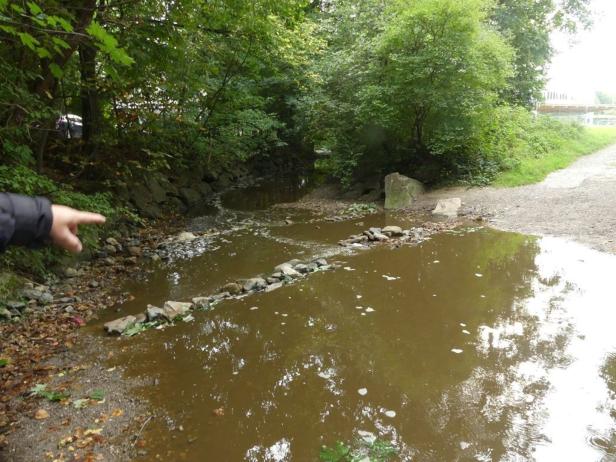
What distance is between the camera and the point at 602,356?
377 centimetres

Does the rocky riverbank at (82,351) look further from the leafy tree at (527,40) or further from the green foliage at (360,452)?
the leafy tree at (527,40)

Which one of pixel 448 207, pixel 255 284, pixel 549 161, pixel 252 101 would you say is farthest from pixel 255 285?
pixel 549 161

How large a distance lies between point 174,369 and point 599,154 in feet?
58.8

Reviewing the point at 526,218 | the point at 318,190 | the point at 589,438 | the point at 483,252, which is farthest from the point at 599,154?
the point at 589,438

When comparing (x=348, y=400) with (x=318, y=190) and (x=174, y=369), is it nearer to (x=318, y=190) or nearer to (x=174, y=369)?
(x=174, y=369)

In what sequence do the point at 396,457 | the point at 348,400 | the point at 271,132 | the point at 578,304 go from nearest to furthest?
the point at 396,457 < the point at 348,400 < the point at 578,304 < the point at 271,132

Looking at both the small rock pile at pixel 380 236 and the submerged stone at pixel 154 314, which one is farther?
the small rock pile at pixel 380 236

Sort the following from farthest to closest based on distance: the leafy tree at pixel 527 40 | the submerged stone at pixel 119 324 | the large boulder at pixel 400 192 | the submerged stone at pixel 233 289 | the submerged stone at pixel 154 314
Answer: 1. the leafy tree at pixel 527 40
2. the large boulder at pixel 400 192
3. the submerged stone at pixel 233 289
4. the submerged stone at pixel 154 314
5. the submerged stone at pixel 119 324

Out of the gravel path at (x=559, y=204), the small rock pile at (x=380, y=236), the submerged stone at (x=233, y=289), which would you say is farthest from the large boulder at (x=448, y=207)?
the submerged stone at (x=233, y=289)

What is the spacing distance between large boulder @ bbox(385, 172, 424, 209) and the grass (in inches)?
91.9

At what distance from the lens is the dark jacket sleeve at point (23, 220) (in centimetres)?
142

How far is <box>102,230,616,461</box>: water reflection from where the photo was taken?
114 inches

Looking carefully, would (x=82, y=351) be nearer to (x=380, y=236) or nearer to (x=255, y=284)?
(x=255, y=284)

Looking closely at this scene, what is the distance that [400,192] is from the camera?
12000 mm
